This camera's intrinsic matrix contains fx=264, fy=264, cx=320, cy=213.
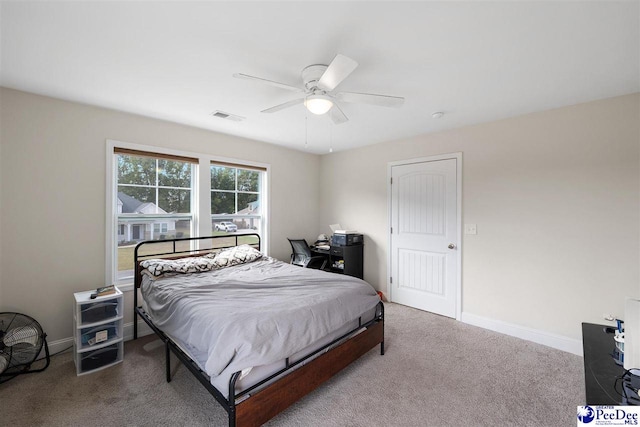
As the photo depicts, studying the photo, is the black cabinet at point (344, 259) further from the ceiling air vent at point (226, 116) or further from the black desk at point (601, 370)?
the black desk at point (601, 370)

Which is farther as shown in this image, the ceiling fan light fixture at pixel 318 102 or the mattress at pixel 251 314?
the ceiling fan light fixture at pixel 318 102

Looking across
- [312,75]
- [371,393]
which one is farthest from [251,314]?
[312,75]

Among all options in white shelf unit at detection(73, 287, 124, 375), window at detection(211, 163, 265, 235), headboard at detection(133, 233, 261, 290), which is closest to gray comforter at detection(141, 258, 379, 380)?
white shelf unit at detection(73, 287, 124, 375)

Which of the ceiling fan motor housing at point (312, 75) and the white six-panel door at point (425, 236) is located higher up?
the ceiling fan motor housing at point (312, 75)

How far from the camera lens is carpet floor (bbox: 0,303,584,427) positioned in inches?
70.9

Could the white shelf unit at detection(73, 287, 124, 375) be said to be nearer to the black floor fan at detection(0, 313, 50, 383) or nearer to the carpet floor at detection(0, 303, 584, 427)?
the carpet floor at detection(0, 303, 584, 427)

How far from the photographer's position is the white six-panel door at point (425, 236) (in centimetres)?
348

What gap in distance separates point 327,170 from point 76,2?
3.88m

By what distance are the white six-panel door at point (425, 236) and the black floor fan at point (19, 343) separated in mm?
4009

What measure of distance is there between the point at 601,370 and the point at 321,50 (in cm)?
241

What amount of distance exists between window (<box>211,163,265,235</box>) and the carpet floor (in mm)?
1748

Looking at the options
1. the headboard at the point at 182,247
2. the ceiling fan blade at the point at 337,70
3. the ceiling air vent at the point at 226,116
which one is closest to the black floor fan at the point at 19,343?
the headboard at the point at 182,247

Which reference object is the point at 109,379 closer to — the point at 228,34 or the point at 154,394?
the point at 154,394

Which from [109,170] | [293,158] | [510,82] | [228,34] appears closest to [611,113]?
[510,82]
